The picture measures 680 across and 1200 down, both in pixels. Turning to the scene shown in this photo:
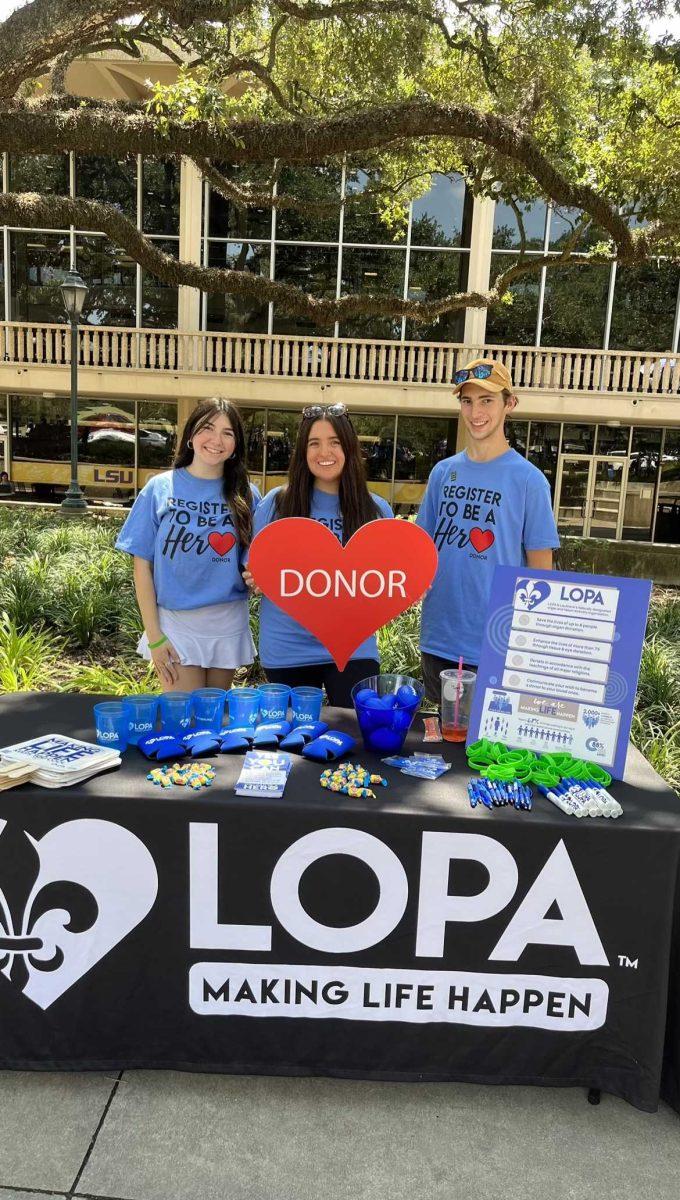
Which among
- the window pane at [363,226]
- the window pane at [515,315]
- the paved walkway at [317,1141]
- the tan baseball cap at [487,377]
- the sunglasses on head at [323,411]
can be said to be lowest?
the paved walkway at [317,1141]

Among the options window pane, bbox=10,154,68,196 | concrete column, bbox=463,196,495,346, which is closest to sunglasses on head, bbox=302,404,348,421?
concrete column, bbox=463,196,495,346

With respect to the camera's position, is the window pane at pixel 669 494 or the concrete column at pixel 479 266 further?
the window pane at pixel 669 494

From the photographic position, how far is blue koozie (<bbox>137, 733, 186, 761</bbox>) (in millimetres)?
2179

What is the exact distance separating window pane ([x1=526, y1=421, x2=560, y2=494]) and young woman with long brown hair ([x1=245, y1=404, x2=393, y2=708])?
1656cm

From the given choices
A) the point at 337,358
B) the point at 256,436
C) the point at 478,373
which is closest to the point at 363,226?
the point at 337,358

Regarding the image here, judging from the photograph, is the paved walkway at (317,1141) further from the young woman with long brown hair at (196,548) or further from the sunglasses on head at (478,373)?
the sunglasses on head at (478,373)

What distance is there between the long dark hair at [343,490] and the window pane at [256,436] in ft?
52.6

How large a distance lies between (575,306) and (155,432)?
1005 centimetres

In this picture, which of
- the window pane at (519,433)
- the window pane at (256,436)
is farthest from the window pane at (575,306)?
the window pane at (256,436)

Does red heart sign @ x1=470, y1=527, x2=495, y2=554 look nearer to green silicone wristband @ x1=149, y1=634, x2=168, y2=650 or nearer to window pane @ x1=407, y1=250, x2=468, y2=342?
green silicone wristband @ x1=149, y1=634, x2=168, y2=650

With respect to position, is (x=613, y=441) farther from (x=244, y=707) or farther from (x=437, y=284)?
(x=244, y=707)

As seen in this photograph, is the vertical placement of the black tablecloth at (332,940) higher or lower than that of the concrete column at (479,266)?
lower

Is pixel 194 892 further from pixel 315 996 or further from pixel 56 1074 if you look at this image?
pixel 56 1074

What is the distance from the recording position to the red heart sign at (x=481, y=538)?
2.79 m
